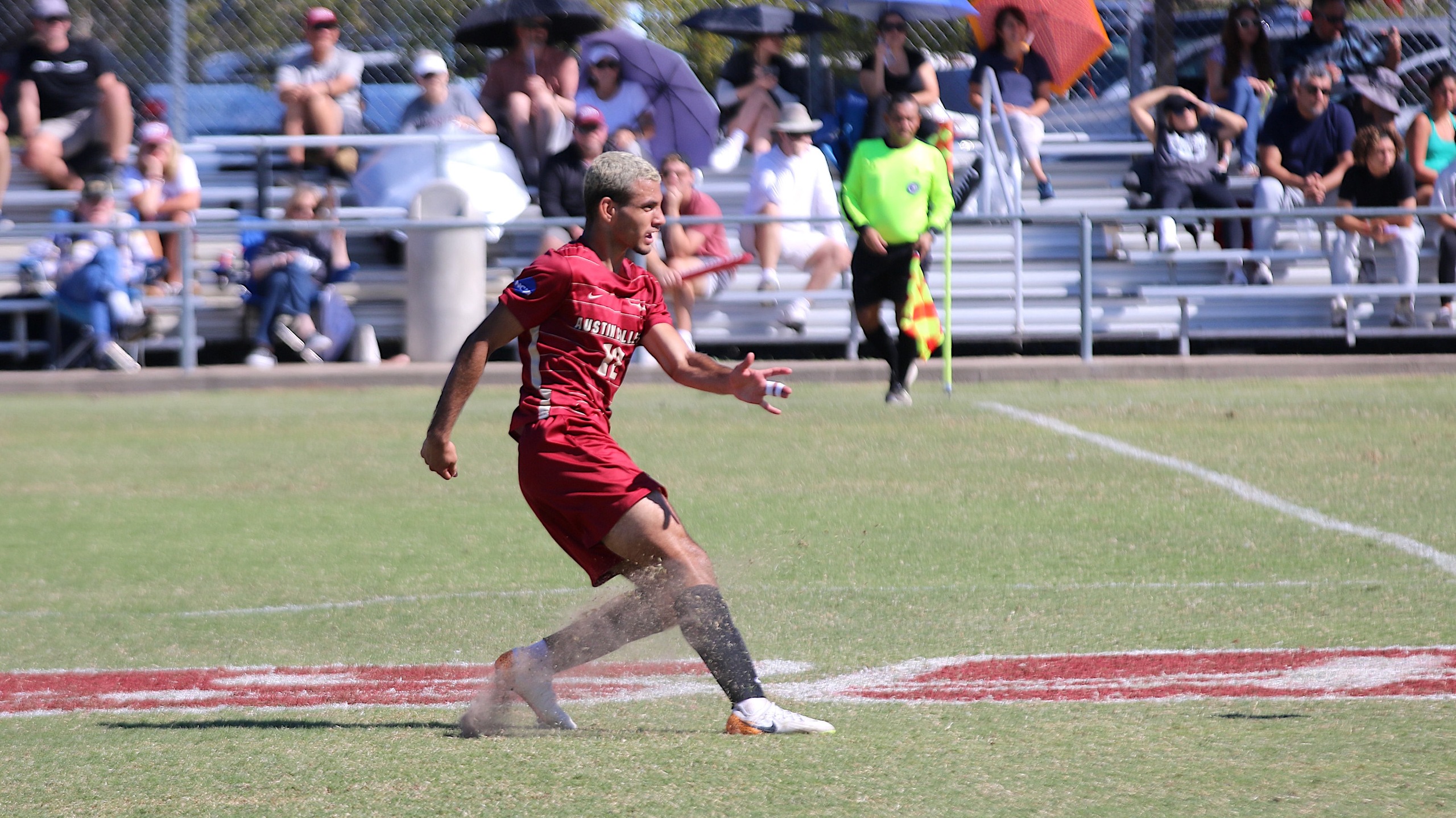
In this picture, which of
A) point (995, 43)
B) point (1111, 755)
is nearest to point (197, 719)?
point (1111, 755)

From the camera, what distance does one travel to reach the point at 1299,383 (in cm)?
1533

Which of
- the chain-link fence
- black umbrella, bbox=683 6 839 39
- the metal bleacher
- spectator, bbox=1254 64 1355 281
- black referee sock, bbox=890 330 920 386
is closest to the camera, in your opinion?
black referee sock, bbox=890 330 920 386

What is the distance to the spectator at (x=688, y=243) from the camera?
1617cm

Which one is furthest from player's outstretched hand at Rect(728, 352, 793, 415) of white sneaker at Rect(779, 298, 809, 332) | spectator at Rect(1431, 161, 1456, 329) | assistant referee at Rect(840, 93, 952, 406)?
spectator at Rect(1431, 161, 1456, 329)

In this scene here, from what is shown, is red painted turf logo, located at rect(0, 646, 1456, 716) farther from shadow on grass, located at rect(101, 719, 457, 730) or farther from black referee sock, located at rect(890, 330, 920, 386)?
black referee sock, located at rect(890, 330, 920, 386)

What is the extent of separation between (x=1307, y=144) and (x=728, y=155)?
5748 mm

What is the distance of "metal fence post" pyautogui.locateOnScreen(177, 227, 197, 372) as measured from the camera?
16344 mm

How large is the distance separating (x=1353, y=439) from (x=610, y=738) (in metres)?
7.71

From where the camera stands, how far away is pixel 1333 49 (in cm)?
1900

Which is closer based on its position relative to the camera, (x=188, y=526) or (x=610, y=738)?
(x=610, y=738)

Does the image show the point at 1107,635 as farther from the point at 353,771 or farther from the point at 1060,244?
the point at 1060,244

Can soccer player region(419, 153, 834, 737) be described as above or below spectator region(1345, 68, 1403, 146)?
above

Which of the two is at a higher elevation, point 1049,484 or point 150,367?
point 1049,484

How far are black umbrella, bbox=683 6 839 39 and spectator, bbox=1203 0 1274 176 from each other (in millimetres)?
4164
